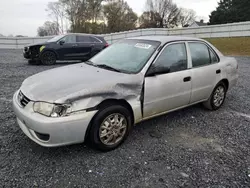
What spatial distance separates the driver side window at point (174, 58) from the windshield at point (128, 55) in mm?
179

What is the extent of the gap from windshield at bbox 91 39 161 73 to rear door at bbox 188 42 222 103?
88 cm

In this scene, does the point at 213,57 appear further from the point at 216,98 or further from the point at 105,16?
the point at 105,16

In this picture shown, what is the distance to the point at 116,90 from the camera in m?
2.84

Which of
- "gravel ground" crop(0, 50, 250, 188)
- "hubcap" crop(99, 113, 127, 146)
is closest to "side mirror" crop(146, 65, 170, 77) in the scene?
"hubcap" crop(99, 113, 127, 146)

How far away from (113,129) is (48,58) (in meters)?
7.99

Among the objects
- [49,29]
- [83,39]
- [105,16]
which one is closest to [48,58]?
[83,39]

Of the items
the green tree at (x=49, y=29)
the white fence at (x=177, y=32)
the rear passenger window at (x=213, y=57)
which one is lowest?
the rear passenger window at (x=213, y=57)

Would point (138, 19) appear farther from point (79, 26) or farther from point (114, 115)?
point (114, 115)

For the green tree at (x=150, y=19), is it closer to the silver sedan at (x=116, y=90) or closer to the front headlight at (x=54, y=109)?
the silver sedan at (x=116, y=90)

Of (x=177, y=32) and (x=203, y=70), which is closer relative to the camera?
(x=203, y=70)

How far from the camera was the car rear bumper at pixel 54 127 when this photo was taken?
8.02 ft

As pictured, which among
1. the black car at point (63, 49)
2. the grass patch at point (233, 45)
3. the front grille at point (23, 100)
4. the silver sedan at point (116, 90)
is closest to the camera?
the silver sedan at point (116, 90)

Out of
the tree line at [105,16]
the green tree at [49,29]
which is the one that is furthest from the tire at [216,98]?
the green tree at [49,29]

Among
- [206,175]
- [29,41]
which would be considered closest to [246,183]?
[206,175]
